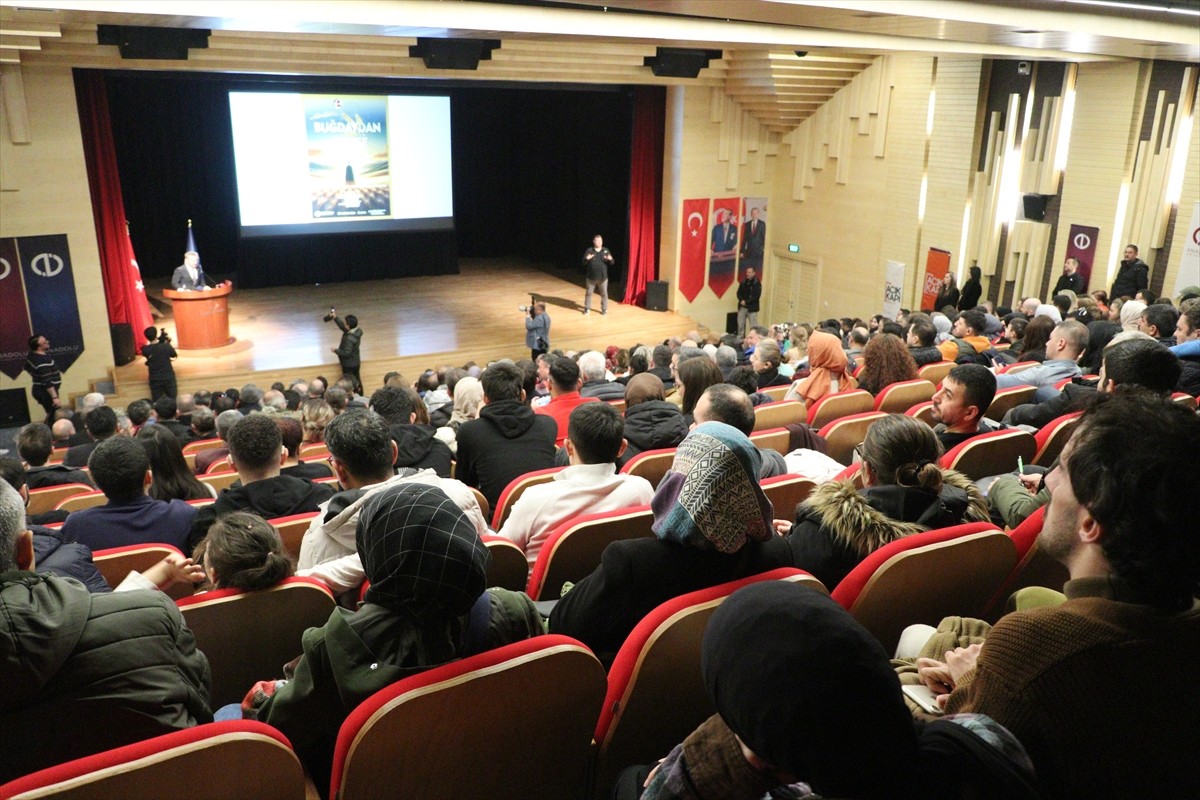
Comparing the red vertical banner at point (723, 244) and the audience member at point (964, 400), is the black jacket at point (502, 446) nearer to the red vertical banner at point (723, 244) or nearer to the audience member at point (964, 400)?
the audience member at point (964, 400)

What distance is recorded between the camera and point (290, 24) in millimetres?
6566

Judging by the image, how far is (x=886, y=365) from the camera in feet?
16.8

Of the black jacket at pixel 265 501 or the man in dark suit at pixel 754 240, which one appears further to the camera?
the man in dark suit at pixel 754 240

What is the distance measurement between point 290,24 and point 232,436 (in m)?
4.54

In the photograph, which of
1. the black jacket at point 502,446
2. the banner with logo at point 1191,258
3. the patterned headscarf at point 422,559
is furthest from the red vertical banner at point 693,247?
the patterned headscarf at point 422,559

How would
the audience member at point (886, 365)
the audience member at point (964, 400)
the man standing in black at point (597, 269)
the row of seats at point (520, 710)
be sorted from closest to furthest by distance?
the row of seats at point (520, 710) < the audience member at point (964, 400) < the audience member at point (886, 365) < the man standing in black at point (597, 269)

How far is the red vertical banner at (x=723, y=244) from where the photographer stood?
45.2 feet

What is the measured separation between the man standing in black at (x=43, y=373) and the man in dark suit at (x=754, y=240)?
31.4 ft

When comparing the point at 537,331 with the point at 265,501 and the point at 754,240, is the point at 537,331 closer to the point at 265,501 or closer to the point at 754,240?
the point at 754,240

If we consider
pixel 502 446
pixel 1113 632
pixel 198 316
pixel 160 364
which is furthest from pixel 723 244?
pixel 1113 632

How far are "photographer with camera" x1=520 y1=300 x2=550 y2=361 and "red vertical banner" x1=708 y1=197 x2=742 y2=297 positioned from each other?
3918mm

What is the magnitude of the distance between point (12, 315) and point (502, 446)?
8.09 metres

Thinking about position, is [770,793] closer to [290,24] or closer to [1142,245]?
[290,24]

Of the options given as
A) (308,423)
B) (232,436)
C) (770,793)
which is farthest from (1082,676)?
(308,423)
